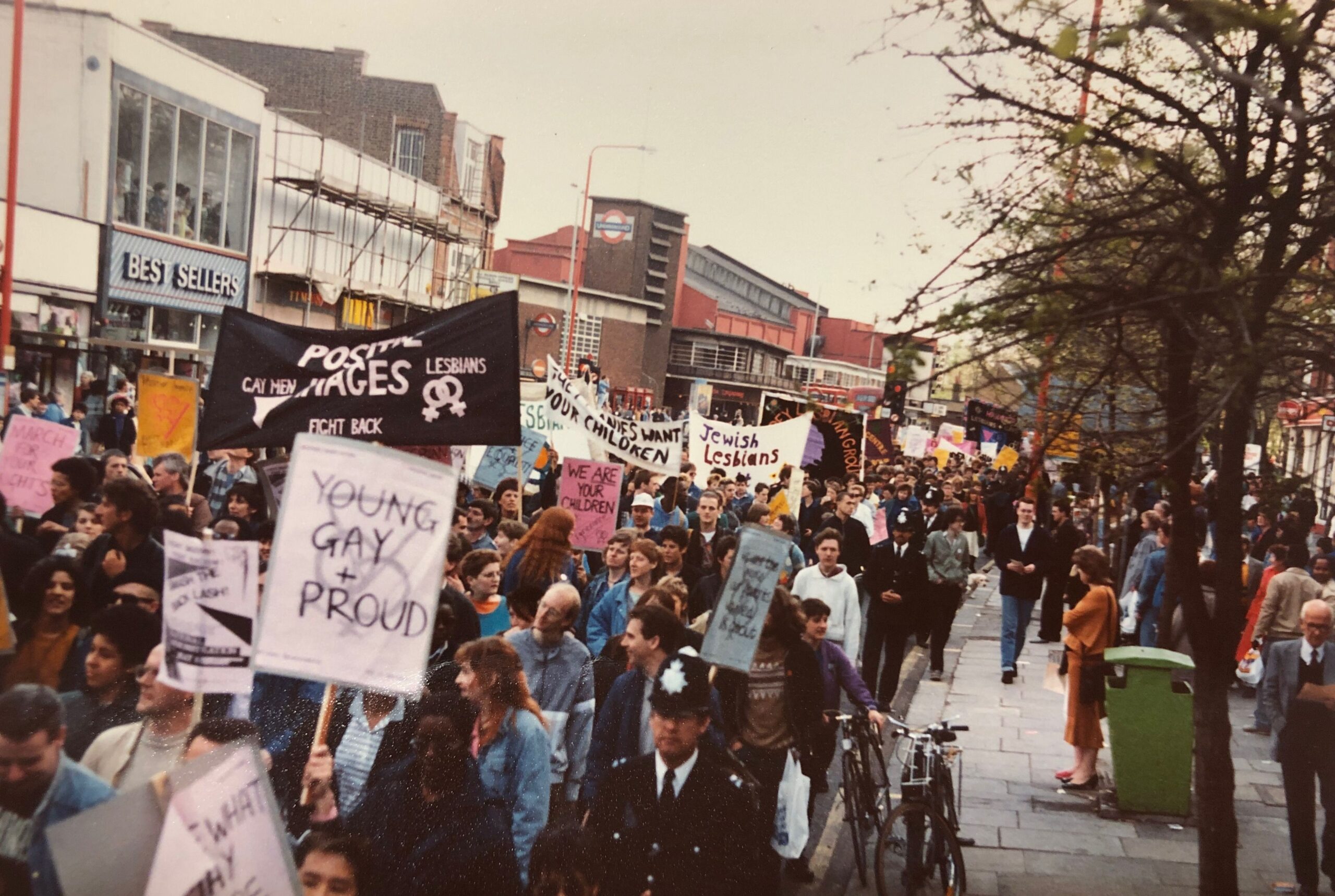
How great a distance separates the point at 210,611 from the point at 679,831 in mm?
1952

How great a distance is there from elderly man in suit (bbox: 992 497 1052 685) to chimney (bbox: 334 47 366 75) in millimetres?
17865

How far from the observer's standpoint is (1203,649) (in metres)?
6.86

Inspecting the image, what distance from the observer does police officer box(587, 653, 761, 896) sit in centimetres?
520

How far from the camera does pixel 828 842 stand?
825 cm

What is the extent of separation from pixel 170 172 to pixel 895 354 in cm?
1704

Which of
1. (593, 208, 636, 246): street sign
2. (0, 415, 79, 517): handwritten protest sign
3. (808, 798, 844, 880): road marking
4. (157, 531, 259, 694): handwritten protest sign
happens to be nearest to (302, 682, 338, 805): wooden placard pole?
(157, 531, 259, 694): handwritten protest sign

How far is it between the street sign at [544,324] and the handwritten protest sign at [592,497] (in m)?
4.66

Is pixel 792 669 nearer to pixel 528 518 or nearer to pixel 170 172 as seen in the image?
pixel 528 518

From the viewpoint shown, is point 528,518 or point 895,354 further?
point 528,518

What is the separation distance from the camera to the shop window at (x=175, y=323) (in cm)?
2070

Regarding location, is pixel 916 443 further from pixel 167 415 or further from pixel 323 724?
pixel 323 724

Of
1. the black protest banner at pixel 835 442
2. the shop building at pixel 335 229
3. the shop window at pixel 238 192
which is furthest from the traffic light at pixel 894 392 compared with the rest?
the shop window at pixel 238 192

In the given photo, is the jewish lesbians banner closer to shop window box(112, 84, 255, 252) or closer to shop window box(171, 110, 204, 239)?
shop window box(112, 84, 255, 252)

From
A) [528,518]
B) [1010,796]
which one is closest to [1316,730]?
[1010,796]
